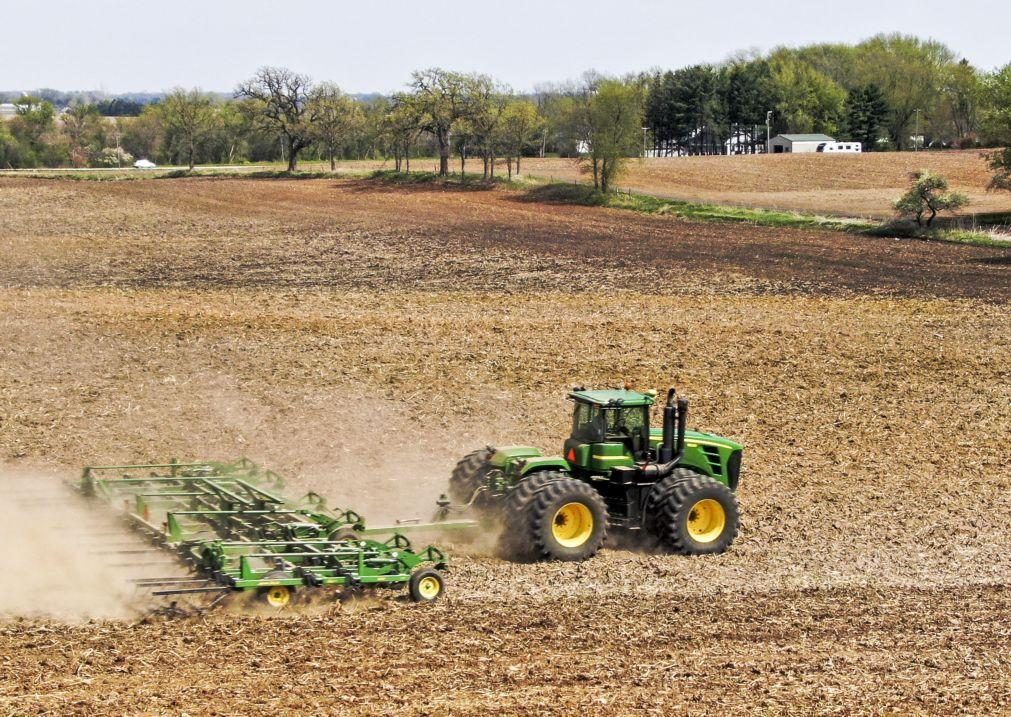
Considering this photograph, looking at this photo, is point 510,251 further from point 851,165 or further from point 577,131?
point 851,165

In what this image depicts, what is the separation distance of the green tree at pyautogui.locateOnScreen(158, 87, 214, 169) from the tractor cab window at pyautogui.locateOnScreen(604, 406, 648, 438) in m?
95.5

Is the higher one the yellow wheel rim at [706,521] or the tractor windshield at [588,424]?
the tractor windshield at [588,424]

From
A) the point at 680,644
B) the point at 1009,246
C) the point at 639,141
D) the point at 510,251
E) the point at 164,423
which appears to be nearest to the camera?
the point at 680,644

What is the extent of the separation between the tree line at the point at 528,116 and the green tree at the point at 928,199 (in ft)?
41.3

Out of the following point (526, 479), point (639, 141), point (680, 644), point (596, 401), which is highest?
point (639, 141)

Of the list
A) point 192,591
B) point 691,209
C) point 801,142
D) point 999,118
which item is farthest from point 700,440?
point 801,142

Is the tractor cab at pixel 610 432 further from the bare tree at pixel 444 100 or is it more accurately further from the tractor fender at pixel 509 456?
the bare tree at pixel 444 100

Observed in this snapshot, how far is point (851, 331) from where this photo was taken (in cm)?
2955

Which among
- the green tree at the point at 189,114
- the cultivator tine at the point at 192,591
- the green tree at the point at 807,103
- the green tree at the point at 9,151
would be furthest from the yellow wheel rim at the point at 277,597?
the green tree at the point at 807,103

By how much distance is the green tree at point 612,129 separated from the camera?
73750 millimetres

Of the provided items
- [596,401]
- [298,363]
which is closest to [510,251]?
[298,363]

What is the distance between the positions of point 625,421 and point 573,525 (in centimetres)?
154

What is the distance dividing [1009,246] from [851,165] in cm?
5884

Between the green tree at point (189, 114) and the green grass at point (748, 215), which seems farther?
the green tree at point (189, 114)
